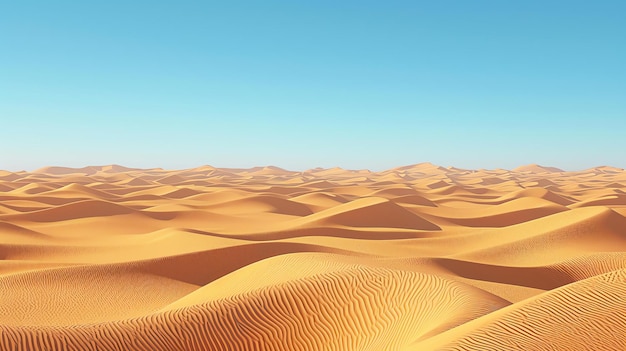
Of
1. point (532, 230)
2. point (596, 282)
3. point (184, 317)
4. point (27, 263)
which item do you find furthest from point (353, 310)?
point (532, 230)

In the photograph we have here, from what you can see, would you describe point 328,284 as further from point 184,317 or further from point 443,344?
point 443,344

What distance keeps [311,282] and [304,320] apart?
3.73 ft

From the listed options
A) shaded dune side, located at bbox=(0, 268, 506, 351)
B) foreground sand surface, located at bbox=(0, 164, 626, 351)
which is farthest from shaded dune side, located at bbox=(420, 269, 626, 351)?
shaded dune side, located at bbox=(0, 268, 506, 351)

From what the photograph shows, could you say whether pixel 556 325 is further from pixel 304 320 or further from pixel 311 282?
pixel 311 282

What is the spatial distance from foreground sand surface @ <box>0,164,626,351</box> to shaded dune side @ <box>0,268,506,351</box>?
0.03 metres

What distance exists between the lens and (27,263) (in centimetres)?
1883

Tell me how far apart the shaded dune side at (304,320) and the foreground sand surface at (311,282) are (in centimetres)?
3

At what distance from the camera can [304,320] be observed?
10.1m

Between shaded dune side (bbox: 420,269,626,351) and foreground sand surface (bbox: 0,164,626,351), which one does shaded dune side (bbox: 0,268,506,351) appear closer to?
foreground sand surface (bbox: 0,164,626,351)

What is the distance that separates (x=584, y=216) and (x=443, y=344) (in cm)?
2325

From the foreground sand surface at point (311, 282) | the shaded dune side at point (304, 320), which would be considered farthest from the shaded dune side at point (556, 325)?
the shaded dune side at point (304, 320)

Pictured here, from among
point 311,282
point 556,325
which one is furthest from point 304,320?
point 556,325

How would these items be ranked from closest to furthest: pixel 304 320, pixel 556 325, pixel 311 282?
pixel 556 325
pixel 304 320
pixel 311 282

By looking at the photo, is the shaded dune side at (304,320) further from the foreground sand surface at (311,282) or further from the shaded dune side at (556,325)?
the shaded dune side at (556,325)
